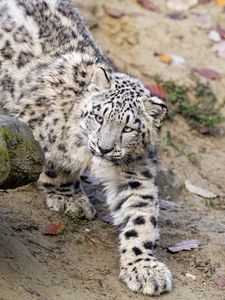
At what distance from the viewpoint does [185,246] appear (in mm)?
7105

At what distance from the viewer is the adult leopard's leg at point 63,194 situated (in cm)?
739

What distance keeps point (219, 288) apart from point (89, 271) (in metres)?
1.06

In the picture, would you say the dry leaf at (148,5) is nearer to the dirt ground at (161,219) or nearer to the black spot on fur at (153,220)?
the dirt ground at (161,219)

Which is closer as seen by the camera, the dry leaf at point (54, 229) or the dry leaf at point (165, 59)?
the dry leaf at point (54, 229)

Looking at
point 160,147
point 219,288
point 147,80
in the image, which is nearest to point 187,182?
point 160,147

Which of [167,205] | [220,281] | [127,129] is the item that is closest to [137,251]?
[220,281]

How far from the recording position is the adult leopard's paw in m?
7.38

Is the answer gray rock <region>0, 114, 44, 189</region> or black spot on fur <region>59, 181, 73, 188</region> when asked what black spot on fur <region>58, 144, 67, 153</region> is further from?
gray rock <region>0, 114, 44, 189</region>

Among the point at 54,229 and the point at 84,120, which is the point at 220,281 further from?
the point at 84,120

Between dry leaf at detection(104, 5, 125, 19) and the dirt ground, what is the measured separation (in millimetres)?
56

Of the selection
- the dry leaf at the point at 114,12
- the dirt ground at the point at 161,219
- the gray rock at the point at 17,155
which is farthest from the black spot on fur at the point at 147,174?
the dry leaf at the point at 114,12

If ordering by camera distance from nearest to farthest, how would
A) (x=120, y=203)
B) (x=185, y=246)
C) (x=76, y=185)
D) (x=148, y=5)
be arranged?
(x=120, y=203), (x=185, y=246), (x=76, y=185), (x=148, y=5)

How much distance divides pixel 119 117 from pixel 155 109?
42cm

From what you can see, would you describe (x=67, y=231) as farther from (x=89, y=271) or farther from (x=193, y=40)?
(x=193, y=40)
